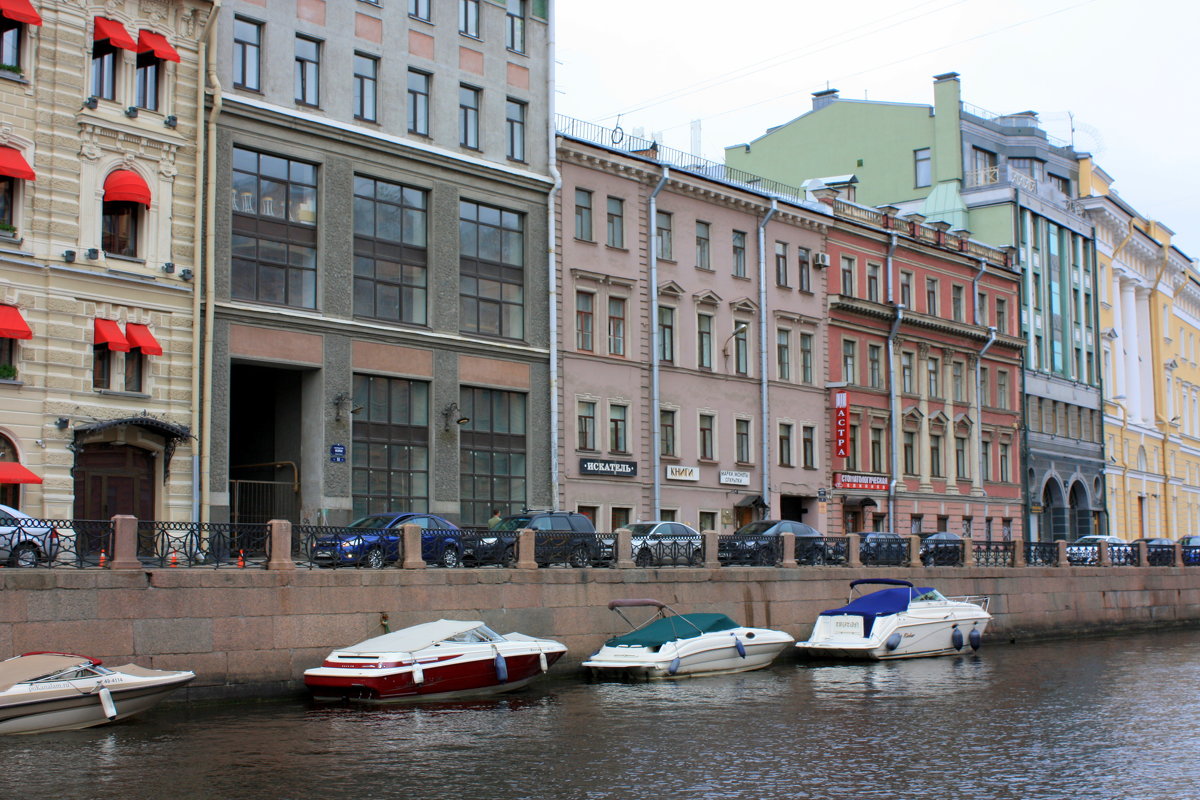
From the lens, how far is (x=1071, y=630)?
42.6 meters

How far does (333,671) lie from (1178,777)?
12365mm

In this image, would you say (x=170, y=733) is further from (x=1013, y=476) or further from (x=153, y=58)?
(x=1013, y=476)

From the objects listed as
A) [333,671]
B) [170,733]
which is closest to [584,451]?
[333,671]

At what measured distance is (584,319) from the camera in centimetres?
4194

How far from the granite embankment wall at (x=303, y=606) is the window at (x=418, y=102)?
1418 centimetres

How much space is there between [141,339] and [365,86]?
9584mm

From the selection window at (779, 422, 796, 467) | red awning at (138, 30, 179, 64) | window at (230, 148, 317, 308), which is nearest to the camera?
red awning at (138, 30, 179, 64)

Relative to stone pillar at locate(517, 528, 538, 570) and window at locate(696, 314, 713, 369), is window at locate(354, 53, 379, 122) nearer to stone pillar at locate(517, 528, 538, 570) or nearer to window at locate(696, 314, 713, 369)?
window at locate(696, 314, 713, 369)

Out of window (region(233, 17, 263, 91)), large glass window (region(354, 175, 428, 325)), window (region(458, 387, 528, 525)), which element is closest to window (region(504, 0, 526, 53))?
large glass window (region(354, 175, 428, 325))

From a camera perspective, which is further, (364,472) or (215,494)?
(364,472)

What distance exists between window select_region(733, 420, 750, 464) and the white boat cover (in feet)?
73.9

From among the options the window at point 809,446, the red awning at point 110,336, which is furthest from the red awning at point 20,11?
the window at point 809,446

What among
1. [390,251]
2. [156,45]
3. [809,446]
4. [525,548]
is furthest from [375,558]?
[809,446]

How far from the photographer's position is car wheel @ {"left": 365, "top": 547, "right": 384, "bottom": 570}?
26203mm
